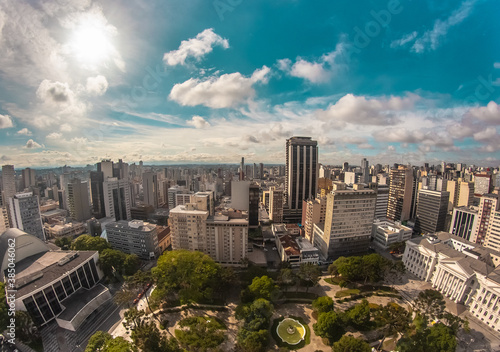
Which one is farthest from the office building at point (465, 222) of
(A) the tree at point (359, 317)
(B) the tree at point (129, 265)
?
(B) the tree at point (129, 265)

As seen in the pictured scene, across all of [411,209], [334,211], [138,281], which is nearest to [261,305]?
[138,281]

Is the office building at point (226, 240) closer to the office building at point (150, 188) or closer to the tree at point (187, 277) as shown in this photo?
the tree at point (187, 277)

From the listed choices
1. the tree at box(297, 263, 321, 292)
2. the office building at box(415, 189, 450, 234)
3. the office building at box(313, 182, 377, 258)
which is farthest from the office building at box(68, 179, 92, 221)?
the office building at box(415, 189, 450, 234)

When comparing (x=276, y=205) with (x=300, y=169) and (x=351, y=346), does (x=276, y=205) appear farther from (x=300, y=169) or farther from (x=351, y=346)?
(x=351, y=346)

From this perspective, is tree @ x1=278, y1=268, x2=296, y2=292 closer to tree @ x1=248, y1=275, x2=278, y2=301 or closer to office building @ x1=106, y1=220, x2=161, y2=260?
tree @ x1=248, y1=275, x2=278, y2=301

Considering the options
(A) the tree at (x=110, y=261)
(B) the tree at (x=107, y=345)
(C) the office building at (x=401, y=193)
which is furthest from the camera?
(C) the office building at (x=401, y=193)

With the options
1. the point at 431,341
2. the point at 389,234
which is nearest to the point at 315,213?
the point at 389,234
